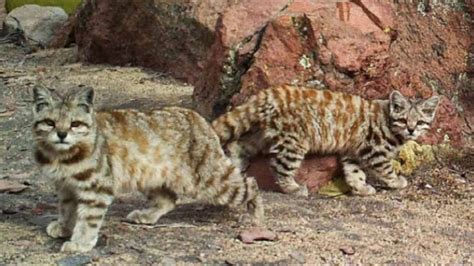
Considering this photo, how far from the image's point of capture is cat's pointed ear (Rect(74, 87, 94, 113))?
5.84m

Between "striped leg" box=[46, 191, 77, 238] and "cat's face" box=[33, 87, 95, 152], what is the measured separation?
17.2 inches

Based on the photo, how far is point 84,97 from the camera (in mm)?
5852

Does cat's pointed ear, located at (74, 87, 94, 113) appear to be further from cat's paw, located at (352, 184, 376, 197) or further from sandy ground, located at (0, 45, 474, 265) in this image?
cat's paw, located at (352, 184, 376, 197)

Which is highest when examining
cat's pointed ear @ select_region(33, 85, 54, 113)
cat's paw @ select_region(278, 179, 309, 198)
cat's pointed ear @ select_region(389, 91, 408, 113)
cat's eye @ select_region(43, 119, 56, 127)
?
cat's pointed ear @ select_region(389, 91, 408, 113)

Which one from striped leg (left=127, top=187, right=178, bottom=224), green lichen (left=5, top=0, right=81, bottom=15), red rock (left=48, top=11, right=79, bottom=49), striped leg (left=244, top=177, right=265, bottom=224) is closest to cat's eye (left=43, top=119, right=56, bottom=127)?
striped leg (left=127, top=187, right=178, bottom=224)

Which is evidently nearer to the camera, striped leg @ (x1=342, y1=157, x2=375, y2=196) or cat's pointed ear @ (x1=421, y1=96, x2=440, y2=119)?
striped leg @ (x1=342, y1=157, x2=375, y2=196)

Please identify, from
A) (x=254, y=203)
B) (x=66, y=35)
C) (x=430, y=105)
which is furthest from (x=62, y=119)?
(x=66, y=35)

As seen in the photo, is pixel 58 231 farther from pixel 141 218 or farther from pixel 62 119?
pixel 62 119

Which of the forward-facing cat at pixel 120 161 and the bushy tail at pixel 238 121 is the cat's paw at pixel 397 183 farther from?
the forward-facing cat at pixel 120 161

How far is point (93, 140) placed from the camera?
5902 mm

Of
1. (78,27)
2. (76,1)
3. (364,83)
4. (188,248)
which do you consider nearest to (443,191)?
(364,83)

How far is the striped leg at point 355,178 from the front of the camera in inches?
305

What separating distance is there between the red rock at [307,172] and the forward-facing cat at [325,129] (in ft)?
0.31

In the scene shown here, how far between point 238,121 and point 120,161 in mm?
1751
